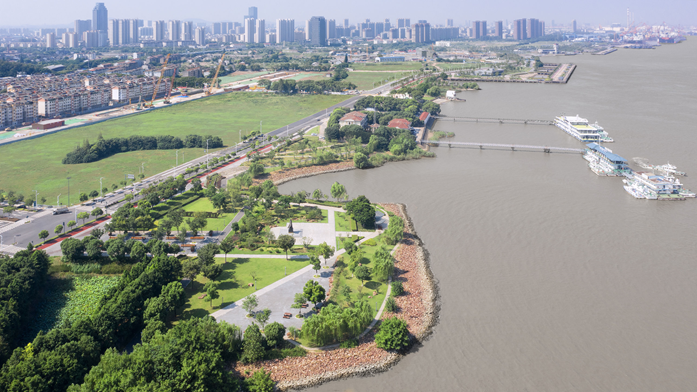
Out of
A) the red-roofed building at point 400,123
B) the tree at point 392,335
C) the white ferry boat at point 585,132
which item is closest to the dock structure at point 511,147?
the white ferry boat at point 585,132

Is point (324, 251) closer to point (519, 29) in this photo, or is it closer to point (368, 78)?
point (368, 78)

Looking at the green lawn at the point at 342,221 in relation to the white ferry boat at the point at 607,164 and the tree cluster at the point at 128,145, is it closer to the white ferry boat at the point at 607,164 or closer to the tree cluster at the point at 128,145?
the tree cluster at the point at 128,145

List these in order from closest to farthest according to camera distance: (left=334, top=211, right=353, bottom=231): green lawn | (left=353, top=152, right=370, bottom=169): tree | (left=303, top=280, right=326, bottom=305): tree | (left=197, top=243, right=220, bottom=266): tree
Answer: (left=303, top=280, right=326, bottom=305): tree
(left=197, top=243, right=220, bottom=266): tree
(left=334, top=211, right=353, bottom=231): green lawn
(left=353, top=152, right=370, bottom=169): tree

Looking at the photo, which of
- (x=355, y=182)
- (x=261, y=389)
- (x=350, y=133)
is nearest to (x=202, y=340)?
(x=261, y=389)

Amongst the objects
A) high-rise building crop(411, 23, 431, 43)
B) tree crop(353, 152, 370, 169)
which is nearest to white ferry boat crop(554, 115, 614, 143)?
tree crop(353, 152, 370, 169)

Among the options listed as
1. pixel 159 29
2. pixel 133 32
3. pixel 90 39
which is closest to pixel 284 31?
pixel 159 29

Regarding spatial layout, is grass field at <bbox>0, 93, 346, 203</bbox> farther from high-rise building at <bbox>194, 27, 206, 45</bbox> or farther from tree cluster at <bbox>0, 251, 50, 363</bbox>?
high-rise building at <bbox>194, 27, 206, 45</bbox>
